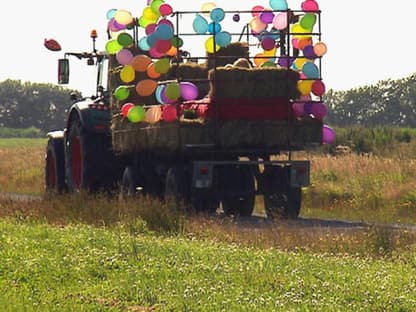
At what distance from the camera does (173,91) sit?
20.5 m

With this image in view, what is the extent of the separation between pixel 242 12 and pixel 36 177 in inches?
786

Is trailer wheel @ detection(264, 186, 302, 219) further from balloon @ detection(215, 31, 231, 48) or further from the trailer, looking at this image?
balloon @ detection(215, 31, 231, 48)

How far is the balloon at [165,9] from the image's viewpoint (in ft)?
69.7

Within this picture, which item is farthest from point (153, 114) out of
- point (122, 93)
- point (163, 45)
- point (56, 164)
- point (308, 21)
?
point (56, 164)

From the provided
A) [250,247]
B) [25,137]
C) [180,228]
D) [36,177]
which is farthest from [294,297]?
[25,137]

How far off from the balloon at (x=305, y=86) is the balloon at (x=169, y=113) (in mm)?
2284

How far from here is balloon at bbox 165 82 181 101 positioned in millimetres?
20484

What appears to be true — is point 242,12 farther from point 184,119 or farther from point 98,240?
point 98,240

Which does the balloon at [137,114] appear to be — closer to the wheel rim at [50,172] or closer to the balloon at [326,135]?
the balloon at [326,135]

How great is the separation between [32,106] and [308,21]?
138 meters

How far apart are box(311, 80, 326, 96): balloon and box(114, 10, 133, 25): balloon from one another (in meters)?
4.03

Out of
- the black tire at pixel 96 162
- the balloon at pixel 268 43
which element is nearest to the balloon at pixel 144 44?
the balloon at pixel 268 43

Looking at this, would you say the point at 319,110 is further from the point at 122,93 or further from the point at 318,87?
the point at 122,93

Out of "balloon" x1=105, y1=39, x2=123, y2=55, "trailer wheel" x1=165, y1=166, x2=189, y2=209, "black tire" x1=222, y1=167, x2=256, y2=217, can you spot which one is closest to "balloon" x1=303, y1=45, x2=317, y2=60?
"black tire" x1=222, y1=167, x2=256, y2=217
